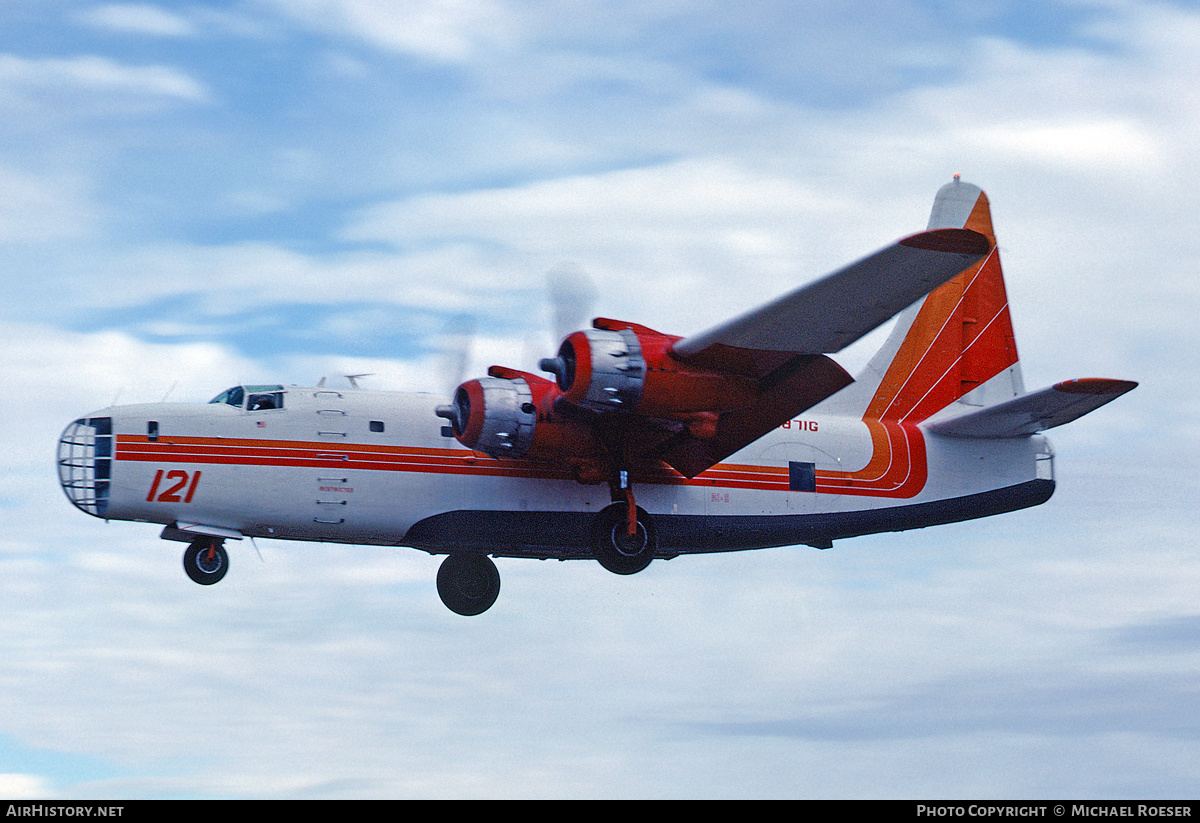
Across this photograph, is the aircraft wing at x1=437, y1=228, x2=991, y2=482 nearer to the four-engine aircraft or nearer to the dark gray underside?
the four-engine aircraft

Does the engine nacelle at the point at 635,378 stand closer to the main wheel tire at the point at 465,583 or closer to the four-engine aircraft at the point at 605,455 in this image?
the four-engine aircraft at the point at 605,455

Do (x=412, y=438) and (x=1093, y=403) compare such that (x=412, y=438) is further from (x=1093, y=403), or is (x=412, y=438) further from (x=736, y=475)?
(x=1093, y=403)

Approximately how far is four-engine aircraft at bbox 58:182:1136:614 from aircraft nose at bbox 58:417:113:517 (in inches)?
1.1

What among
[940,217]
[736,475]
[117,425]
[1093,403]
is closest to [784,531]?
[736,475]

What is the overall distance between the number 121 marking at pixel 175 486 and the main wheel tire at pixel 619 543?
584 centimetres

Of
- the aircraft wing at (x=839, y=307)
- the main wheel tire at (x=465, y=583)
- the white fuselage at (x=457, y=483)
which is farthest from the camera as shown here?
the main wheel tire at (x=465, y=583)

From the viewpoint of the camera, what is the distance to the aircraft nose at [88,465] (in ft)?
61.1

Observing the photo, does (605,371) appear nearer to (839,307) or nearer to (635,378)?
(635,378)

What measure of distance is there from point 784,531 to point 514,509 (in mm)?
4611

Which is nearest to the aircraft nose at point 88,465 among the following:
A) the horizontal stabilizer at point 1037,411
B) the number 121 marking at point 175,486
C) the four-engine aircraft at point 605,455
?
the four-engine aircraft at point 605,455

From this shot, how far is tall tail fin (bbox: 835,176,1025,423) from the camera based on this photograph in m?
23.5

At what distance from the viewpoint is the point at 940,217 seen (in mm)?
25344

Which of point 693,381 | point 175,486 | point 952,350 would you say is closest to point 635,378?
point 693,381

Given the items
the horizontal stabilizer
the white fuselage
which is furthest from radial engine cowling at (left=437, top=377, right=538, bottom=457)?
the horizontal stabilizer
